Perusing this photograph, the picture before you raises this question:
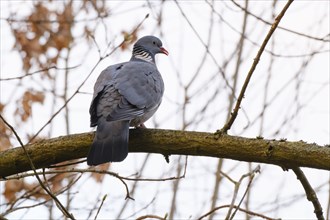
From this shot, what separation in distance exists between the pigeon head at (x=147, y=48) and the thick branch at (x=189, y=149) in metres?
1.77

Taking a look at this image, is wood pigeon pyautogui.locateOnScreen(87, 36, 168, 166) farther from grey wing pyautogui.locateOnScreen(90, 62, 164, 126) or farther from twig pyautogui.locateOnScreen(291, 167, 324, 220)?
twig pyautogui.locateOnScreen(291, 167, 324, 220)

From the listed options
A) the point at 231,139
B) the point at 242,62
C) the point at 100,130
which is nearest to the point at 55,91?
the point at 242,62

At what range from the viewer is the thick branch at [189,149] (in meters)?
2.77

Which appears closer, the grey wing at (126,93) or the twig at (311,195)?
the twig at (311,195)

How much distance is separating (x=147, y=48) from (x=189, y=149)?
2269 millimetres

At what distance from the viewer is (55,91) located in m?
6.82

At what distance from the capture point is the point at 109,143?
3154 millimetres

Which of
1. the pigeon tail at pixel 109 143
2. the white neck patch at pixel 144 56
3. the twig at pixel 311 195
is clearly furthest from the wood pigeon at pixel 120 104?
the twig at pixel 311 195

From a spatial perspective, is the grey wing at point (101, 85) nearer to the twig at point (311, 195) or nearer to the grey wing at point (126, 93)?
the grey wing at point (126, 93)

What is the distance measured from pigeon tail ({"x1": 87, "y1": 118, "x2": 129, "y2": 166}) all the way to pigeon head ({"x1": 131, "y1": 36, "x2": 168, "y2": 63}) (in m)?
1.53

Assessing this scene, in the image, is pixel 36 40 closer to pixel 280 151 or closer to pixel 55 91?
pixel 55 91

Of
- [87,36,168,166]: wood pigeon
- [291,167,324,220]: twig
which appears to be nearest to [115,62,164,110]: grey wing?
[87,36,168,166]: wood pigeon

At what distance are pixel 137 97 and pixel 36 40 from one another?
3065 mm

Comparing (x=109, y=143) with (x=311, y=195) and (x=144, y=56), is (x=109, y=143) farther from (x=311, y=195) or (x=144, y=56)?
(x=144, y=56)
